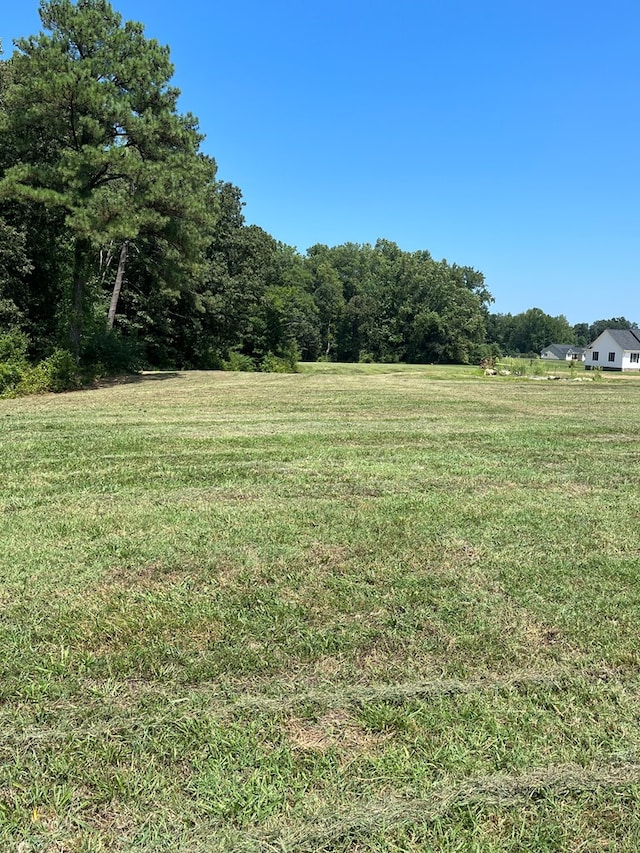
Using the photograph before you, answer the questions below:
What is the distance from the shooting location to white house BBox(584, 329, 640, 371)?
4862 centimetres

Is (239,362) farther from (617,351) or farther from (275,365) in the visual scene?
(617,351)

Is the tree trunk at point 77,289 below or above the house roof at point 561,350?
below

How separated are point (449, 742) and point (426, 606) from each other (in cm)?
92

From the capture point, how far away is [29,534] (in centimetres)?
356

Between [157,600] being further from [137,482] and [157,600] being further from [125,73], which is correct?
[125,73]

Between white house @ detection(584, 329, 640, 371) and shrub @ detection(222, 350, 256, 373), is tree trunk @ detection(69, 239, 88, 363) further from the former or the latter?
white house @ detection(584, 329, 640, 371)

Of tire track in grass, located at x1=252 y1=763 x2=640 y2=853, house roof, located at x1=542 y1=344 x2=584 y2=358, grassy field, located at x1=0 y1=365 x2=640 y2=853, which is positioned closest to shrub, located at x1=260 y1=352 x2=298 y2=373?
grassy field, located at x1=0 y1=365 x2=640 y2=853

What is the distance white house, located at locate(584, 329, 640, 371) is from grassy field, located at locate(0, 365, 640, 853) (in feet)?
163

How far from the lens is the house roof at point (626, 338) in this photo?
1916 inches

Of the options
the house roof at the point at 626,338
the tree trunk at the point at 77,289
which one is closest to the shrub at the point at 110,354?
the tree trunk at the point at 77,289

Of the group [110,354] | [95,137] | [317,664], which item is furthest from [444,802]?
[110,354]

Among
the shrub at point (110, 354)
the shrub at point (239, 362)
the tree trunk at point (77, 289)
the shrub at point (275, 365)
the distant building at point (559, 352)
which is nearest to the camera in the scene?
the tree trunk at point (77, 289)

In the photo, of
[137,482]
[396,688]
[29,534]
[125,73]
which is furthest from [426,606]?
[125,73]

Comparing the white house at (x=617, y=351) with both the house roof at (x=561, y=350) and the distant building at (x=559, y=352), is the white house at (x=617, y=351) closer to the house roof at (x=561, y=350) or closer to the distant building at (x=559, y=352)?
the distant building at (x=559, y=352)
